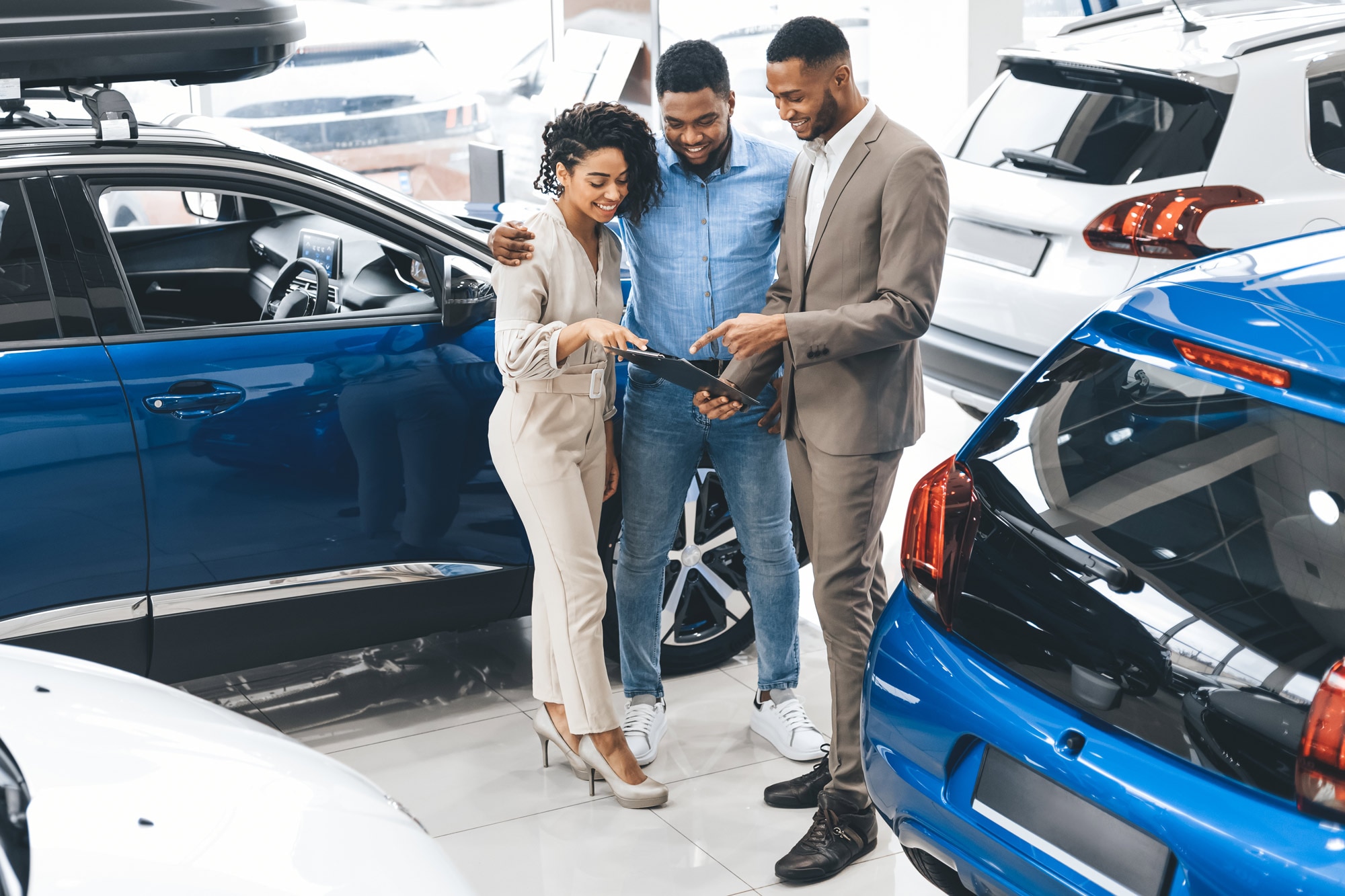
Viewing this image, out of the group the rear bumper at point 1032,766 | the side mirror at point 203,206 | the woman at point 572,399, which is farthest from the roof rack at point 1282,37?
the side mirror at point 203,206

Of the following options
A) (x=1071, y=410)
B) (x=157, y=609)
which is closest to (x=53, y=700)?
(x=157, y=609)

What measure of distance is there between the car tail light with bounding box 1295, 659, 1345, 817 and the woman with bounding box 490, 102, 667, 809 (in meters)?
1.44

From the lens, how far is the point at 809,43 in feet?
8.48

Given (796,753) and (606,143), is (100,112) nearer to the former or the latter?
(606,143)

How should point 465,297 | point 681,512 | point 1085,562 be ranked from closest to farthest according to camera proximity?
point 1085,562, point 465,297, point 681,512

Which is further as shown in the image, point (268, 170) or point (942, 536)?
point (268, 170)

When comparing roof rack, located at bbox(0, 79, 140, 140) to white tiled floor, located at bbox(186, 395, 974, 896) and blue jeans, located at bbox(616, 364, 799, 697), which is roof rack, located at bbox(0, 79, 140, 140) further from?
white tiled floor, located at bbox(186, 395, 974, 896)

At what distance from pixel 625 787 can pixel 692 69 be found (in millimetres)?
1597

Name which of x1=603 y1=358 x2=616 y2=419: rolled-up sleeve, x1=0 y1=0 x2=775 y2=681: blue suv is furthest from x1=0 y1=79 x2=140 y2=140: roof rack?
x1=603 y1=358 x2=616 y2=419: rolled-up sleeve

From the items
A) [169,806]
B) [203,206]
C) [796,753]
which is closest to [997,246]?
[796,753]

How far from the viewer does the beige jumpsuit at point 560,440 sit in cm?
279

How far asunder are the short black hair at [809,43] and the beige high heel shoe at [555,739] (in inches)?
62.5

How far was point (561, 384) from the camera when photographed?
9.48 feet

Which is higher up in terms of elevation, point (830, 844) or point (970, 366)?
point (970, 366)
